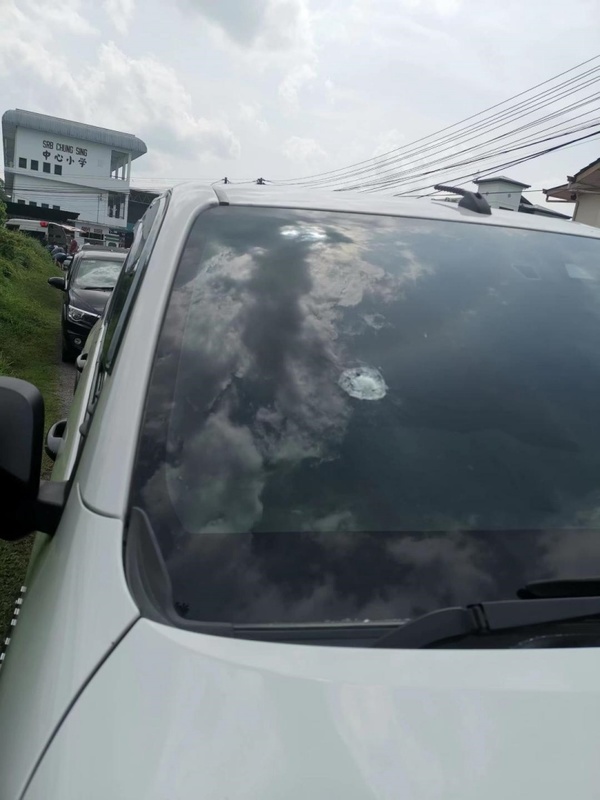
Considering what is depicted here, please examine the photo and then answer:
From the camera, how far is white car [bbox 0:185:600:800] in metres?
0.86

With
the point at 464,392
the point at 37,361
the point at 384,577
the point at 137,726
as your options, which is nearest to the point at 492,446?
the point at 464,392

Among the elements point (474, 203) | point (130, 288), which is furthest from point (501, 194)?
point (130, 288)

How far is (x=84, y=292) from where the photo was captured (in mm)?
9500

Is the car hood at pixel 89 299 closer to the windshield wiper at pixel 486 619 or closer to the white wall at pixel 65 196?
the windshield wiper at pixel 486 619

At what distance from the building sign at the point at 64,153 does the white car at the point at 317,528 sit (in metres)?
75.1

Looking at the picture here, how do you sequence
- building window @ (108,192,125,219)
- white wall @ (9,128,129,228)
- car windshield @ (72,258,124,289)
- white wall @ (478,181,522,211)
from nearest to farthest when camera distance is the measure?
car windshield @ (72,258,124,289) < white wall @ (478,181,522,211) < white wall @ (9,128,129,228) < building window @ (108,192,125,219)

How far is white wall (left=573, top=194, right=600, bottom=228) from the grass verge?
14.3 m

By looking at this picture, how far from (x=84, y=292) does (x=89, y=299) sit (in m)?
0.33

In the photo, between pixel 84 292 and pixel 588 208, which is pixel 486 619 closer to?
pixel 84 292

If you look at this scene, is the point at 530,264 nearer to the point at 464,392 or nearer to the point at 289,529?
the point at 464,392

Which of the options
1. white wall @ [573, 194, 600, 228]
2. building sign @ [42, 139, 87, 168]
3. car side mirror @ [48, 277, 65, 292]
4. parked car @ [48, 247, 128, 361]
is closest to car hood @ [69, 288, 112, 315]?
parked car @ [48, 247, 128, 361]

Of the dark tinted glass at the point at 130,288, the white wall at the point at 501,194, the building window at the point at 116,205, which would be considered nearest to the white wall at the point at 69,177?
the building window at the point at 116,205

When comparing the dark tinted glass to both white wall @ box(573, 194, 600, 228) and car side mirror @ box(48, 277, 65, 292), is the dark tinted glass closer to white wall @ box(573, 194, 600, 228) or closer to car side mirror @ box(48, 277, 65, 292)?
car side mirror @ box(48, 277, 65, 292)

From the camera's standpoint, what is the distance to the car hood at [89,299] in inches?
349
